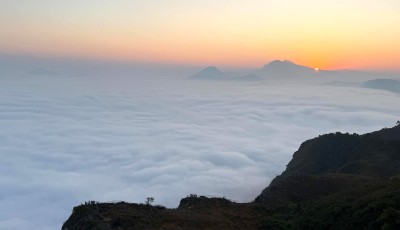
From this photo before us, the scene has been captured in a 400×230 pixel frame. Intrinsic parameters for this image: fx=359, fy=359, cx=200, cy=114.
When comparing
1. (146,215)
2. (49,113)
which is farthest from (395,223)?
(49,113)

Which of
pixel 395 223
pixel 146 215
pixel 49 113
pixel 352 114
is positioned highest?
pixel 49 113

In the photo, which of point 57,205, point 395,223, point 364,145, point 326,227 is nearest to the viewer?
point 395,223

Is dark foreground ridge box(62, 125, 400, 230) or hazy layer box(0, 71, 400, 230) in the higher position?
hazy layer box(0, 71, 400, 230)

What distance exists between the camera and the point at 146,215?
1930 cm

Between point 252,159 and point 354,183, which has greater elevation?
point 252,159

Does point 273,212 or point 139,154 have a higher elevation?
point 139,154

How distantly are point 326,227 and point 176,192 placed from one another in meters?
57.6

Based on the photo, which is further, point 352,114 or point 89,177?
point 352,114

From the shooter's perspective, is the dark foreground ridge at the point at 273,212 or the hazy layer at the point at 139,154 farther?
the hazy layer at the point at 139,154

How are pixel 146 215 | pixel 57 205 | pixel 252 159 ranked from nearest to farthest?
pixel 146 215 → pixel 57 205 → pixel 252 159

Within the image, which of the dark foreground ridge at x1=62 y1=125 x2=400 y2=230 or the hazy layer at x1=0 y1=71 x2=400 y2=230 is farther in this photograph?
the hazy layer at x1=0 y1=71 x2=400 y2=230

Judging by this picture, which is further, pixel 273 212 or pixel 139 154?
pixel 139 154

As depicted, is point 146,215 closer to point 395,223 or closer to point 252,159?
point 395,223

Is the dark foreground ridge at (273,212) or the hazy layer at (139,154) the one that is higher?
the hazy layer at (139,154)
